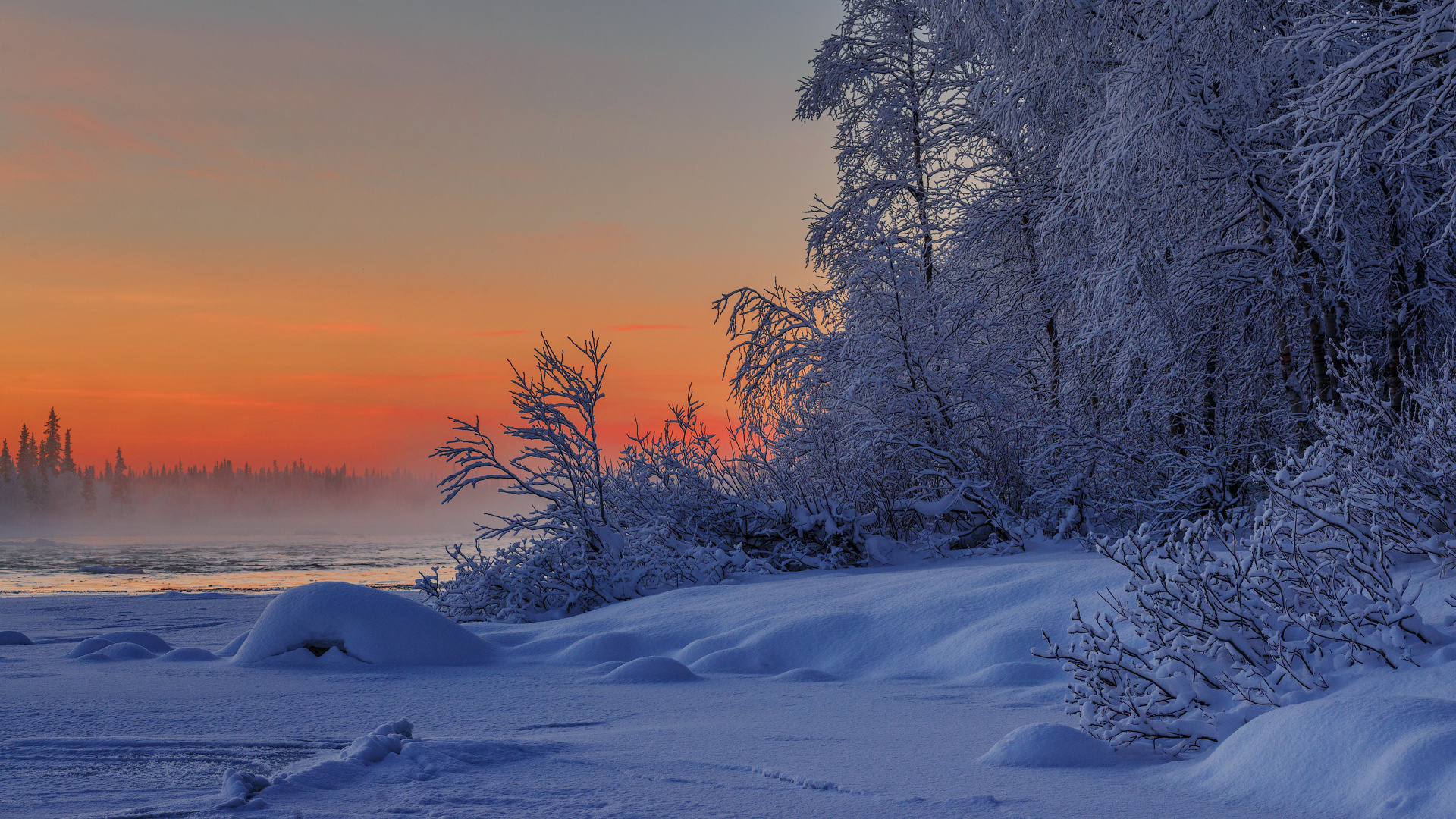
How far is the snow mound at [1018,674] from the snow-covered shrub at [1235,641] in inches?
41.7

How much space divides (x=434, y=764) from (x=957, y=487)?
773 centimetres

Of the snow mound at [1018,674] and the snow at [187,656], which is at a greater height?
the snow at [187,656]

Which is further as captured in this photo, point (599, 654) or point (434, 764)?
point (599, 654)

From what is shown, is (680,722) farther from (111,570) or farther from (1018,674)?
(111,570)

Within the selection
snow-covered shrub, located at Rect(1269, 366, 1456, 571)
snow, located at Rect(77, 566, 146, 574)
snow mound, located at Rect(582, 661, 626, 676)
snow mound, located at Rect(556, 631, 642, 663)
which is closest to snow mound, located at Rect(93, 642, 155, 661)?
snow mound, located at Rect(556, 631, 642, 663)

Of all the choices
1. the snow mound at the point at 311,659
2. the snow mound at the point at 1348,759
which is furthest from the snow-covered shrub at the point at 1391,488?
the snow mound at the point at 311,659

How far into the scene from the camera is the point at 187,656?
580 centimetres

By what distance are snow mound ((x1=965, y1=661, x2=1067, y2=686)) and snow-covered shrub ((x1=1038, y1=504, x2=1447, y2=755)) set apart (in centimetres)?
106

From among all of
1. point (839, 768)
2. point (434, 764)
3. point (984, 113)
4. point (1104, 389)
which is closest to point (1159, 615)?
point (839, 768)

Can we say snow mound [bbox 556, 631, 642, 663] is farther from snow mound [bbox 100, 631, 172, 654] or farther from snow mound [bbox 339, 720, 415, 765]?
snow mound [bbox 100, 631, 172, 654]

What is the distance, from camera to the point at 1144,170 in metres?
8.75

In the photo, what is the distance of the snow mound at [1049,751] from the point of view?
9.92 feet

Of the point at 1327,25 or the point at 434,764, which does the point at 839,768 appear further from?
the point at 1327,25

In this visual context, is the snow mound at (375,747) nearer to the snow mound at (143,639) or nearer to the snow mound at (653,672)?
the snow mound at (653,672)
